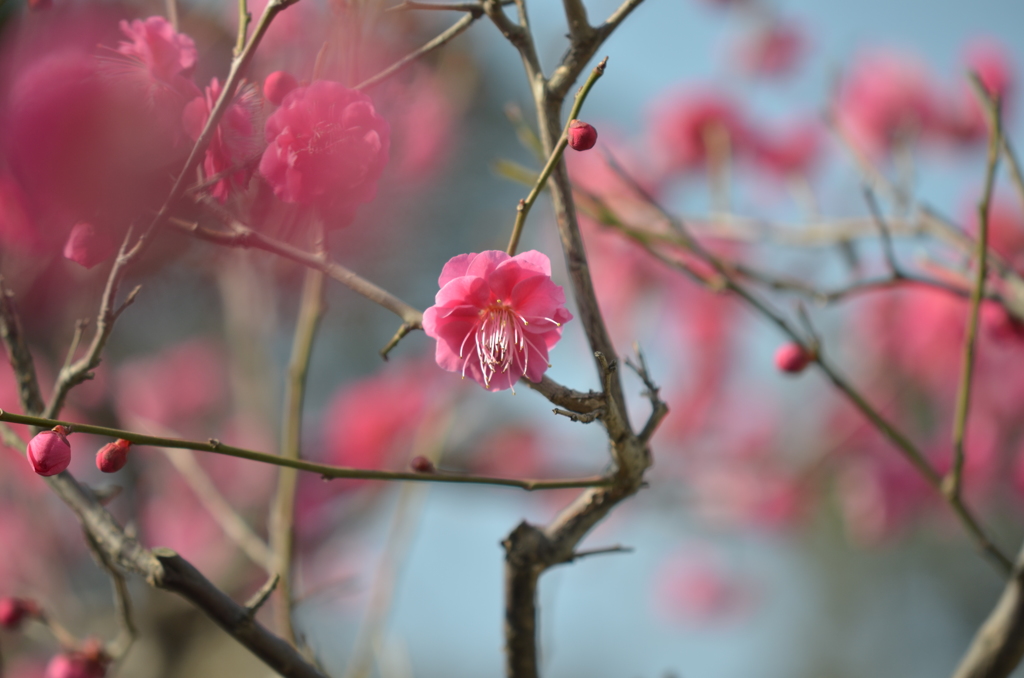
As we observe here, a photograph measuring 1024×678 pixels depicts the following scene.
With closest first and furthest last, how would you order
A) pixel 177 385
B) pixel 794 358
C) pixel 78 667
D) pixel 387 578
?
pixel 78 667 → pixel 794 358 → pixel 387 578 → pixel 177 385

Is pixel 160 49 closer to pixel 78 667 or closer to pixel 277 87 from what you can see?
pixel 277 87

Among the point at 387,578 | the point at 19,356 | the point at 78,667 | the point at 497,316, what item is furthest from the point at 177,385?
the point at 497,316

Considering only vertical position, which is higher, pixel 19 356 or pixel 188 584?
pixel 19 356

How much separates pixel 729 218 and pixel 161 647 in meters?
1.57

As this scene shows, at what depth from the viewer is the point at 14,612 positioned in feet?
2.11

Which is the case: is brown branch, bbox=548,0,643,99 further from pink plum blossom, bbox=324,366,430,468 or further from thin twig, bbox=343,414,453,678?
pink plum blossom, bbox=324,366,430,468

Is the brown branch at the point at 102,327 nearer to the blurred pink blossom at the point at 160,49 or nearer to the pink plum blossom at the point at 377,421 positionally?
the blurred pink blossom at the point at 160,49

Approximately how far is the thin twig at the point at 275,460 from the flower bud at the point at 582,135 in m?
Answer: 0.20

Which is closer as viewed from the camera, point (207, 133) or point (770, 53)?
point (207, 133)

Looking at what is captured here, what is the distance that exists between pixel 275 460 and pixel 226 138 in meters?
0.20

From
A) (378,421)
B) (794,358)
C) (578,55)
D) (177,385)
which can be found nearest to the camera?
(578,55)

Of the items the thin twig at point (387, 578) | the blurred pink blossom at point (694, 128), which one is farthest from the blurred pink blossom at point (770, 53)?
the thin twig at point (387, 578)

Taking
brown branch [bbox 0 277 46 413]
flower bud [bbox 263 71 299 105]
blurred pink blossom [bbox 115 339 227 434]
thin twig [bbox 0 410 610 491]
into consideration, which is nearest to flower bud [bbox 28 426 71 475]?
thin twig [bbox 0 410 610 491]

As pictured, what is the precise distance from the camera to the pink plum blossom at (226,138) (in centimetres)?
44
